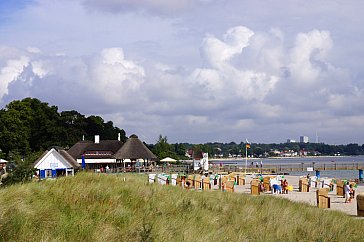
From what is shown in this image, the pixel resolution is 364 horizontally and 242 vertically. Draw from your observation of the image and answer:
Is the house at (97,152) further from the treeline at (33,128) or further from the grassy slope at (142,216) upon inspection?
the grassy slope at (142,216)

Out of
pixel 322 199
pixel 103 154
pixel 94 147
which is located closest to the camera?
pixel 322 199

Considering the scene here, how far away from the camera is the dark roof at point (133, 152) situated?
64938 mm

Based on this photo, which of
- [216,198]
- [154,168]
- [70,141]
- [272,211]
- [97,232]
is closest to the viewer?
[97,232]

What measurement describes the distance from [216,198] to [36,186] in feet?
22.3

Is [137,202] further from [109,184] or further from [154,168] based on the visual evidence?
[154,168]

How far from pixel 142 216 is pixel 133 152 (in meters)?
53.7

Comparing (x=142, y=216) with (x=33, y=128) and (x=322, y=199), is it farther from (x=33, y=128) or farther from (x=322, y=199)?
(x=33, y=128)

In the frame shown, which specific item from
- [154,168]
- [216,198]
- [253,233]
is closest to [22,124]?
[154,168]

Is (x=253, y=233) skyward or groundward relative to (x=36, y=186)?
groundward

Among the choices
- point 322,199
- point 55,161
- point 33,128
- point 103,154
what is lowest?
point 322,199

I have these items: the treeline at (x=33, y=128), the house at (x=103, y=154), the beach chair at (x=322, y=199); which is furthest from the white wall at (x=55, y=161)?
the beach chair at (x=322, y=199)

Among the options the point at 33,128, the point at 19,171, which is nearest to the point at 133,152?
the point at 33,128

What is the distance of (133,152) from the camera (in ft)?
214

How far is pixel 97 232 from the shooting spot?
32.1ft
